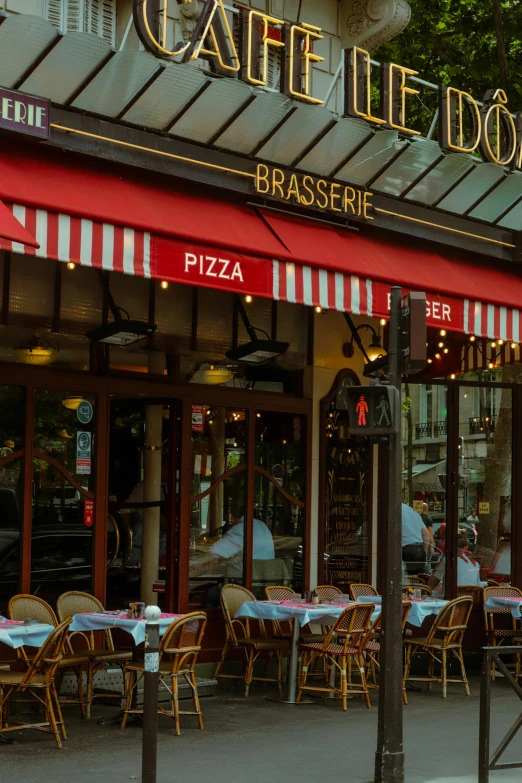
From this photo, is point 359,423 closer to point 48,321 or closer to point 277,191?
point 277,191

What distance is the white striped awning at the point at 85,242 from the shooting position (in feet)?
25.8

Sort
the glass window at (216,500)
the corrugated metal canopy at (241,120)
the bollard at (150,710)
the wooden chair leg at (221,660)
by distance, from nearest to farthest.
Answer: the bollard at (150,710), the corrugated metal canopy at (241,120), the wooden chair leg at (221,660), the glass window at (216,500)

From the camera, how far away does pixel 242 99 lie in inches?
375

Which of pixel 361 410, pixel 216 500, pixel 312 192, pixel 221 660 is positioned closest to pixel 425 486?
pixel 216 500

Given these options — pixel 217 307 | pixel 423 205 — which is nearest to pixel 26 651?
pixel 217 307

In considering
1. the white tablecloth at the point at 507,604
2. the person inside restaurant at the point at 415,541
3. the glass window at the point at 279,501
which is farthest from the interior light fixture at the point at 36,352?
the white tablecloth at the point at 507,604

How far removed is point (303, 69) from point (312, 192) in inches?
42.1

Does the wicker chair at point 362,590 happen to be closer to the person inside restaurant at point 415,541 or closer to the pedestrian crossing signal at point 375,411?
the person inside restaurant at point 415,541

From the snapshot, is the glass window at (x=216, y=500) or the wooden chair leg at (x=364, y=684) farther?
the glass window at (x=216, y=500)

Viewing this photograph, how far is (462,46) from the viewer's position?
57.4 ft

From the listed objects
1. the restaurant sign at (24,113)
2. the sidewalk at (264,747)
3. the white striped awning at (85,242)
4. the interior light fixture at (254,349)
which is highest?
the restaurant sign at (24,113)

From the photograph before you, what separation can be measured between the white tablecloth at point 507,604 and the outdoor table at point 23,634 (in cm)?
558

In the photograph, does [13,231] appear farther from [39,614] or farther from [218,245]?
[39,614]

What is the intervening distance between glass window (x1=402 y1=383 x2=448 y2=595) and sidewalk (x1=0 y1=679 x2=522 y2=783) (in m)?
2.63
